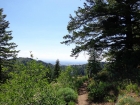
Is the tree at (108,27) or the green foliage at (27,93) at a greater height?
the tree at (108,27)

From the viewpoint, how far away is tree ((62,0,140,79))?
1394 cm

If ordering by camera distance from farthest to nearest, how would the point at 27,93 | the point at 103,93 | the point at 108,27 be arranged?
the point at 108,27
the point at 103,93
the point at 27,93

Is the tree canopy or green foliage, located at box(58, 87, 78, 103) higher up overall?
the tree canopy

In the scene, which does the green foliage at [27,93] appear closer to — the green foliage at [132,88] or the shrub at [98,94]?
the shrub at [98,94]

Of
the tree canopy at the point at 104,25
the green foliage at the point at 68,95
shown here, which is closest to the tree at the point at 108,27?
the tree canopy at the point at 104,25

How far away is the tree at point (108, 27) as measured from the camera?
1394cm

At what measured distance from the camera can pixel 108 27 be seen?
14.8m

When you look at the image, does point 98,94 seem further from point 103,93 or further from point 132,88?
point 132,88

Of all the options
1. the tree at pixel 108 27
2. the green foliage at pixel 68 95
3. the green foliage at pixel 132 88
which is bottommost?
the green foliage at pixel 68 95

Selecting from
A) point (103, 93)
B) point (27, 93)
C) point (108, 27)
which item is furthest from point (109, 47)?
point (27, 93)

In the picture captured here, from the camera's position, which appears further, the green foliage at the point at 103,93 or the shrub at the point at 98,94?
the shrub at the point at 98,94

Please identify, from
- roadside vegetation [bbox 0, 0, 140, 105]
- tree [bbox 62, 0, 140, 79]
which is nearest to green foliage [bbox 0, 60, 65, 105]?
roadside vegetation [bbox 0, 0, 140, 105]

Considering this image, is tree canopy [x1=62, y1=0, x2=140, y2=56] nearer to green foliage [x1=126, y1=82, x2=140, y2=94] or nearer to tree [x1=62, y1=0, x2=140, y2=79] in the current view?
tree [x1=62, y1=0, x2=140, y2=79]

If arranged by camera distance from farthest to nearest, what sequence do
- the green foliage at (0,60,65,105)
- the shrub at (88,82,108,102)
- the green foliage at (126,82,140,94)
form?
the shrub at (88,82,108,102)
the green foliage at (126,82,140,94)
the green foliage at (0,60,65,105)
